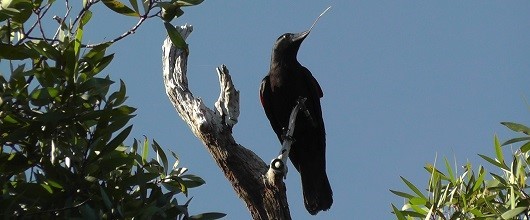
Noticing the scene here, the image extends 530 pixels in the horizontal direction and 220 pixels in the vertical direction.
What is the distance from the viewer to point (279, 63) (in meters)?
6.77

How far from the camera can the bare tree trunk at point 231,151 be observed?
486 centimetres

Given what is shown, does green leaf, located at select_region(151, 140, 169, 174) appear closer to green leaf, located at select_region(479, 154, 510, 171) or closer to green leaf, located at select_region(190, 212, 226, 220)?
green leaf, located at select_region(190, 212, 226, 220)

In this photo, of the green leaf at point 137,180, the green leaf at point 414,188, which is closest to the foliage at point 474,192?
the green leaf at point 414,188

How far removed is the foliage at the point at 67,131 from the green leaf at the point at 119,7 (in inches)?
1.3

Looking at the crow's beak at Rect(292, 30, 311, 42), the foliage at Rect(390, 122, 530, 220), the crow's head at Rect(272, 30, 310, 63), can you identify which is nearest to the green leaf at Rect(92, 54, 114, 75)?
the foliage at Rect(390, 122, 530, 220)

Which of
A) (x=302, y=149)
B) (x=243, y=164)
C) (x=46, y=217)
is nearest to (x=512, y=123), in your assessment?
(x=243, y=164)

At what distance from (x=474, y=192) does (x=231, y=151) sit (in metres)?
1.48

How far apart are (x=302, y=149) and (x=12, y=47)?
3.45 metres

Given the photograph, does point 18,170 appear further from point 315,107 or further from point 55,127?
point 315,107

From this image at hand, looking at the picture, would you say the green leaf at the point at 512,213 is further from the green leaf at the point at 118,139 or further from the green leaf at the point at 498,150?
the green leaf at the point at 118,139

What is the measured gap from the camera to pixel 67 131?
3432mm

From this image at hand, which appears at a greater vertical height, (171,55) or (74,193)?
(171,55)

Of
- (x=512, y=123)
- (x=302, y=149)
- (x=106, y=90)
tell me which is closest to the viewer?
(x=106, y=90)

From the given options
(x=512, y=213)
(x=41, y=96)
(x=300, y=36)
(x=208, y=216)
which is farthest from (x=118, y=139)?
(x=300, y=36)
